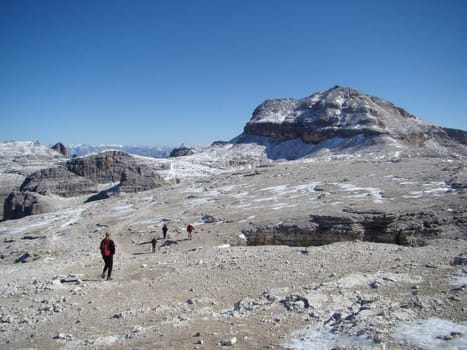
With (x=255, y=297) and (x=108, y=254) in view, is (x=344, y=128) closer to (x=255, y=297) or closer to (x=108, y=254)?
(x=108, y=254)

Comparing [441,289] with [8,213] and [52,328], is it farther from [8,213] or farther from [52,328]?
[8,213]

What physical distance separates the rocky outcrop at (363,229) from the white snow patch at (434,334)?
11.9 m

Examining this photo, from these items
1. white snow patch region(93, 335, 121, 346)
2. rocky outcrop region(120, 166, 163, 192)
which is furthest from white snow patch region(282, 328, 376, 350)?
rocky outcrop region(120, 166, 163, 192)

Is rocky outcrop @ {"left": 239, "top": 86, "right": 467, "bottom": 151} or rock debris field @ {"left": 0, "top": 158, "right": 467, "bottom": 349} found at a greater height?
rocky outcrop @ {"left": 239, "top": 86, "right": 467, "bottom": 151}

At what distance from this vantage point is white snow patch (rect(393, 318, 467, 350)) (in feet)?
20.2

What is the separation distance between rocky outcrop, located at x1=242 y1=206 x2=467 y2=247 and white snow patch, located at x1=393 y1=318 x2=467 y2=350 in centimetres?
1193

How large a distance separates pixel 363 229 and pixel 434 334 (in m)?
14.2

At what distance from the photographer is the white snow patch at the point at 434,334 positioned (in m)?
6.16

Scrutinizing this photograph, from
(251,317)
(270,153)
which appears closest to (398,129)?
(270,153)

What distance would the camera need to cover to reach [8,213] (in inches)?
2223

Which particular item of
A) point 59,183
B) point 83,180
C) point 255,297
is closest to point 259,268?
point 255,297

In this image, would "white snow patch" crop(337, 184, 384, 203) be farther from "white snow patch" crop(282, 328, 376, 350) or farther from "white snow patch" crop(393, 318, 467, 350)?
"white snow patch" crop(282, 328, 376, 350)

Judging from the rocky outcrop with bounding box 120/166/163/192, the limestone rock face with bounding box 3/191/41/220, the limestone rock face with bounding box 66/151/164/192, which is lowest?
the limestone rock face with bounding box 3/191/41/220

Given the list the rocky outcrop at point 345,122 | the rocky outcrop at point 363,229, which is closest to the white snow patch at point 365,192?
the rocky outcrop at point 363,229
